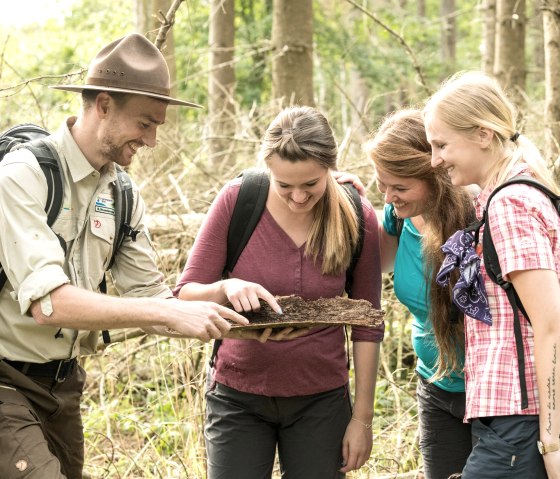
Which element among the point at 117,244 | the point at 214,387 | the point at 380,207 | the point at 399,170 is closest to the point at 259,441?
the point at 214,387

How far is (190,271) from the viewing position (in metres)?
3.52

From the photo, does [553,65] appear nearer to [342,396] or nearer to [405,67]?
[342,396]

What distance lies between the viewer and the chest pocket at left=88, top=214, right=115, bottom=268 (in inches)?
127

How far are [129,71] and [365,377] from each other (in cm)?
168

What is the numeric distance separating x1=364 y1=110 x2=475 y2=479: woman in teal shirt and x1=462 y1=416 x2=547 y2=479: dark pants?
568 mm

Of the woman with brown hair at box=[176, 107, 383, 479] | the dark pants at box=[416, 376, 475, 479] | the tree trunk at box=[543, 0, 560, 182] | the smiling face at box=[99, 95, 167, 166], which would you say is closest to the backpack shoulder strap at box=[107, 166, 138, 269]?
the smiling face at box=[99, 95, 167, 166]

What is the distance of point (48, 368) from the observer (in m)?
3.23

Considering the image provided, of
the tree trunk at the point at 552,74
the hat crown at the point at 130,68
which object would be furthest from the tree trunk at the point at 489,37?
the hat crown at the point at 130,68

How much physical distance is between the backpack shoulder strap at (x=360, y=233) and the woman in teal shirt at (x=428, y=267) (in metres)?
0.16

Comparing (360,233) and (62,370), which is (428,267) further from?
(62,370)

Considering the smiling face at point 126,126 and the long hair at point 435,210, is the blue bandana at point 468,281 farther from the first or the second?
the smiling face at point 126,126

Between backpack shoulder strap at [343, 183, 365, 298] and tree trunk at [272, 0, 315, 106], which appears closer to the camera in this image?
backpack shoulder strap at [343, 183, 365, 298]

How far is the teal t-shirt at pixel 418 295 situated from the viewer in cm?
338

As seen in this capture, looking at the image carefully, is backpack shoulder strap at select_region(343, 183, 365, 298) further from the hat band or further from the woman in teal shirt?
the hat band
